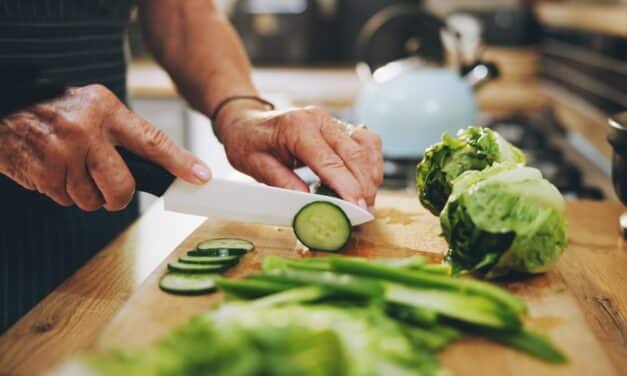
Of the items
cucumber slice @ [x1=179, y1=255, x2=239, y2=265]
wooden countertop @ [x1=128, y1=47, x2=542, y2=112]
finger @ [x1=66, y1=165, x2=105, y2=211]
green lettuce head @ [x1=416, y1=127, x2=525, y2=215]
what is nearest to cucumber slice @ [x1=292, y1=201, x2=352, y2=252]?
cucumber slice @ [x1=179, y1=255, x2=239, y2=265]

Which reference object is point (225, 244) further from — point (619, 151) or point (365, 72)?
point (365, 72)

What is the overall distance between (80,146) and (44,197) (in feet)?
1.33

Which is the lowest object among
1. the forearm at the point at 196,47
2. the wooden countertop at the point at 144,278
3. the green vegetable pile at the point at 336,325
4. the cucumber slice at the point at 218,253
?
the wooden countertop at the point at 144,278

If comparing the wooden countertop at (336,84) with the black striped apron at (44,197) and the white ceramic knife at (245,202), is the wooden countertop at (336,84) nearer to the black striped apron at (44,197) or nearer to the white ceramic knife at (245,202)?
the black striped apron at (44,197)

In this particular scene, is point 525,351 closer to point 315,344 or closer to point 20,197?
point 315,344

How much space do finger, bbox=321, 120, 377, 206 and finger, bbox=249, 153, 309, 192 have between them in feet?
0.37

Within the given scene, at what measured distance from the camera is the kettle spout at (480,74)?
2.77 meters

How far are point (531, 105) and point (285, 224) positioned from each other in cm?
286

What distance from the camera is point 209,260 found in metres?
1.41

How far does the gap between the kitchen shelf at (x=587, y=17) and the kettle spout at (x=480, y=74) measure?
0.46m

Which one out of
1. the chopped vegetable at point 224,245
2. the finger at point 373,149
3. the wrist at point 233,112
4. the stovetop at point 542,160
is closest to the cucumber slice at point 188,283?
the chopped vegetable at point 224,245

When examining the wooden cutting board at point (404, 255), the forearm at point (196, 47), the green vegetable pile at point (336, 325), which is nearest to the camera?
the green vegetable pile at point (336, 325)

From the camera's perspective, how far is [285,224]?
157 cm

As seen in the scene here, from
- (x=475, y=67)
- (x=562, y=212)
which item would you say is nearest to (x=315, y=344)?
(x=562, y=212)
